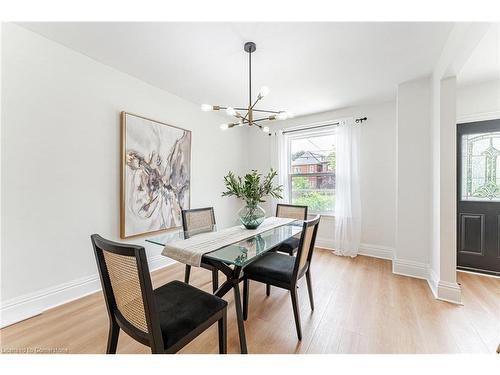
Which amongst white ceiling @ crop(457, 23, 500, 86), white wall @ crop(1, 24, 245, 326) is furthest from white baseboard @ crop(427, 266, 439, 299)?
white wall @ crop(1, 24, 245, 326)

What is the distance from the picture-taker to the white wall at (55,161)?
1.69m

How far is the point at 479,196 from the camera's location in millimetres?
2621

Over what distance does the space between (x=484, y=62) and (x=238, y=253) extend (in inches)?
126

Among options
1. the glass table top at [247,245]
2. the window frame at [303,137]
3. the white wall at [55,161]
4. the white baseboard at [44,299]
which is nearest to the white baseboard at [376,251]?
the window frame at [303,137]

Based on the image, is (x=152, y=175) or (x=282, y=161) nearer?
(x=152, y=175)

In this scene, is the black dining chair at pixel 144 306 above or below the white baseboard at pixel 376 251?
above

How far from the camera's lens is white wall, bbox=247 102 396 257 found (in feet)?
10.5

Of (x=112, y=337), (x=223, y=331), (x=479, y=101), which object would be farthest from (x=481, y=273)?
(x=112, y=337)

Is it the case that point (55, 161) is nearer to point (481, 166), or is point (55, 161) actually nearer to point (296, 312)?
point (296, 312)

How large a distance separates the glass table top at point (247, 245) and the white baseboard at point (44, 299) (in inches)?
41.3

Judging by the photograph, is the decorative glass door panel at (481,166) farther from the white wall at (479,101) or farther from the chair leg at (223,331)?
the chair leg at (223,331)

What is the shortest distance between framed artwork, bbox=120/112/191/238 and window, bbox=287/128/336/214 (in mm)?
2022
